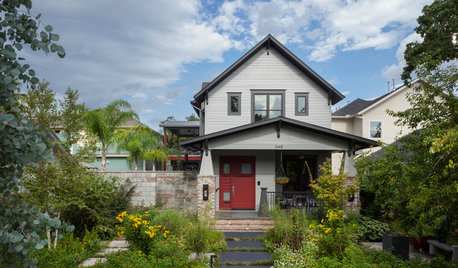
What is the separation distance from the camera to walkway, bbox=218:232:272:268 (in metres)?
8.35

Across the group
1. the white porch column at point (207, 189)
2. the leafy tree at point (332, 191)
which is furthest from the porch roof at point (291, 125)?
the leafy tree at point (332, 191)

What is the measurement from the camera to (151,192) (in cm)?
1424

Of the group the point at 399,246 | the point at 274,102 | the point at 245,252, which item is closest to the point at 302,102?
the point at 274,102

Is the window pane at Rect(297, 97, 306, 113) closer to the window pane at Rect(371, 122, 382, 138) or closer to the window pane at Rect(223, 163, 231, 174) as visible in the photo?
the window pane at Rect(223, 163, 231, 174)

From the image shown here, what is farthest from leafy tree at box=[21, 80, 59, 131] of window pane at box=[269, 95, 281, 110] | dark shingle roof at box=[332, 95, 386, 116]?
dark shingle roof at box=[332, 95, 386, 116]

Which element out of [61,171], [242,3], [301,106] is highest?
[242,3]

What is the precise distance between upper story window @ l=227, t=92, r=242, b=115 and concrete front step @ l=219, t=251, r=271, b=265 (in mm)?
7786

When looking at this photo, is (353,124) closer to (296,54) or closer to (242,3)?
(296,54)

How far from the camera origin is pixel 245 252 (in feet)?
30.8

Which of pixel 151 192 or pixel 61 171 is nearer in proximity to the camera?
pixel 61 171

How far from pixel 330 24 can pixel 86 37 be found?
1073 cm

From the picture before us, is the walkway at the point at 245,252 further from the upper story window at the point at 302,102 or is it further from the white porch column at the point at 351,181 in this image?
the upper story window at the point at 302,102

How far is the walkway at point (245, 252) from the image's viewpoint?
8.35 metres

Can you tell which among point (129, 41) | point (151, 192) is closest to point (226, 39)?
point (129, 41)
